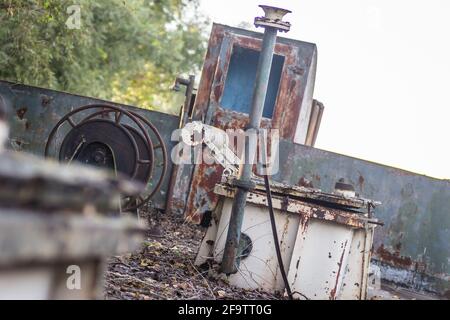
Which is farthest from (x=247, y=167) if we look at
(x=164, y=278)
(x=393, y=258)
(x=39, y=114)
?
(x=39, y=114)

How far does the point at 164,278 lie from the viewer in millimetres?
6402

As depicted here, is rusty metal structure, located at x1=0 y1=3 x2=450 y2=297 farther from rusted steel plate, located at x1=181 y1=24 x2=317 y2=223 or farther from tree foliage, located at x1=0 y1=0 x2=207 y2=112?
tree foliage, located at x1=0 y1=0 x2=207 y2=112

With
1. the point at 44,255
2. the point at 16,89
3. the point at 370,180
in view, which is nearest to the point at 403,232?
the point at 370,180

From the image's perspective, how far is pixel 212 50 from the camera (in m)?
11.2

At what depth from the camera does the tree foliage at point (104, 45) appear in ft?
42.3

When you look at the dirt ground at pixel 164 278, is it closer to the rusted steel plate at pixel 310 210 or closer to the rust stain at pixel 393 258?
the rusted steel plate at pixel 310 210

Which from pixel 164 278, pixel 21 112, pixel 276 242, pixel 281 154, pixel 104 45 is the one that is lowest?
pixel 164 278

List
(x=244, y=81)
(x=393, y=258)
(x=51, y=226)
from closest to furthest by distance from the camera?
(x=51, y=226), (x=393, y=258), (x=244, y=81)

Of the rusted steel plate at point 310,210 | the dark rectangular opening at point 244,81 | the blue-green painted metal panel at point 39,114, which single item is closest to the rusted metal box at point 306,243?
the rusted steel plate at point 310,210

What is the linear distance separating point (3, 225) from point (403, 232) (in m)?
8.94

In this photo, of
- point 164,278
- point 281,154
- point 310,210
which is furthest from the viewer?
point 281,154

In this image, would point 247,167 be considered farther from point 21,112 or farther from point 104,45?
point 104,45

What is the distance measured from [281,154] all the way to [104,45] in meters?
11.6

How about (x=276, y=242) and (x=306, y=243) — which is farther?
(x=306, y=243)
